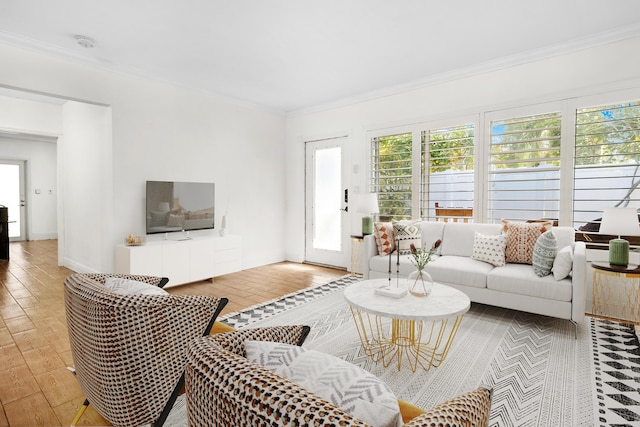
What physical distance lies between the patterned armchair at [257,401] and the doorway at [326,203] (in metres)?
4.62

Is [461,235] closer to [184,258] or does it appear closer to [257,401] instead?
[184,258]

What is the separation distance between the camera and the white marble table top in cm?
204

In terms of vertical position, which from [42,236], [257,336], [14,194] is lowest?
[42,236]

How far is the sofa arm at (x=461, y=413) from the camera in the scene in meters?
0.61

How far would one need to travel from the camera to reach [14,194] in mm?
8242

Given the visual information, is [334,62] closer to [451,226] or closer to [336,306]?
[451,226]

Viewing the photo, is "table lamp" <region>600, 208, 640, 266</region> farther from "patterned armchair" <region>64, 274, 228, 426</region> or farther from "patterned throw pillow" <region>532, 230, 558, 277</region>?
"patterned armchair" <region>64, 274, 228, 426</region>

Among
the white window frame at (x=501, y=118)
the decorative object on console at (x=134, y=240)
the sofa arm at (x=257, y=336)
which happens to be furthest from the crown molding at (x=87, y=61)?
the sofa arm at (x=257, y=336)

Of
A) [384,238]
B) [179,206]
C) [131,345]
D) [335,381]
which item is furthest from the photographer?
[179,206]

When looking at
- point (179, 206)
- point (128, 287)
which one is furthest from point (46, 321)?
point (128, 287)

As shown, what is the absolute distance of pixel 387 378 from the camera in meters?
2.16

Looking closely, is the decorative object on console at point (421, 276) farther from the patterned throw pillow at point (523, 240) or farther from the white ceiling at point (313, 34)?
the white ceiling at point (313, 34)

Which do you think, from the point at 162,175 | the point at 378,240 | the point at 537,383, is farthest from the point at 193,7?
the point at 537,383

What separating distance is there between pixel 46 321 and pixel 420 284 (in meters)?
3.31
